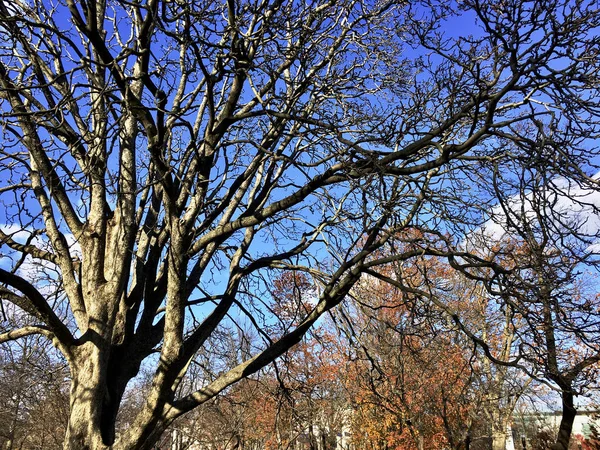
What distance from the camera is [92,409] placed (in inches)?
190

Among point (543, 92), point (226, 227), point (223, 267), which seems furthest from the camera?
point (223, 267)

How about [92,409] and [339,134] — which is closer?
[339,134]

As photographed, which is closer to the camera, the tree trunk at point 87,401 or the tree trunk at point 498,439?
the tree trunk at point 87,401

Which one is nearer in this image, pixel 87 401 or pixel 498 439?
pixel 87 401

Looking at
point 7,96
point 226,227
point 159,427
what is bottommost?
point 159,427

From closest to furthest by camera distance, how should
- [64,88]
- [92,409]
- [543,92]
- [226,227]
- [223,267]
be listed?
[543,92]
[92,409]
[226,227]
[64,88]
[223,267]

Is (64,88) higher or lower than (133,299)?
higher

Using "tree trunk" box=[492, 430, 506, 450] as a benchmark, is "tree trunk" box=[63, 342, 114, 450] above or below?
above

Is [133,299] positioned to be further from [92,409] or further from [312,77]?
[312,77]

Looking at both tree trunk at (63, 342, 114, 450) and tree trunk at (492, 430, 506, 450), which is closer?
tree trunk at (63, 342, 114, 450)

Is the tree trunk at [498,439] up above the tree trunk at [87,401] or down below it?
below

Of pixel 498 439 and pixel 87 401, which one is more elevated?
pixel 87 401

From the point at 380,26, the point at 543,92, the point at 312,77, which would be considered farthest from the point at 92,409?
the point at 380,26

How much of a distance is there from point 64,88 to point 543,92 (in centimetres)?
548
